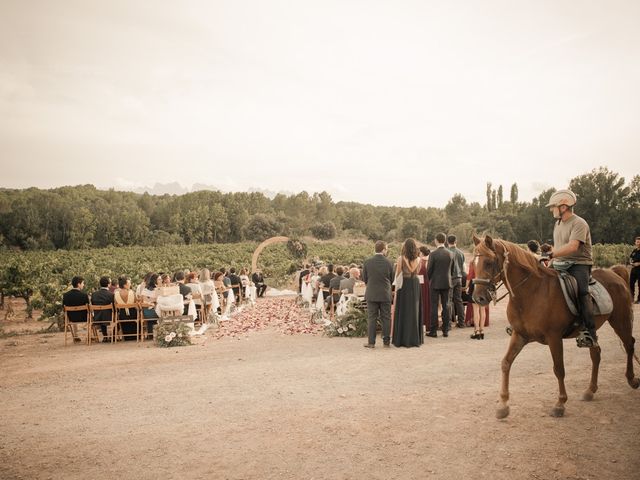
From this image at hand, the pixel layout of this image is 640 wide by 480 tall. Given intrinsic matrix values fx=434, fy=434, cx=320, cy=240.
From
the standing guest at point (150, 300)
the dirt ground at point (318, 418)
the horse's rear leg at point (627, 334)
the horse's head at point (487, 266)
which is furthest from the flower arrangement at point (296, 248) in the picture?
the horse's head at point (487, 266)

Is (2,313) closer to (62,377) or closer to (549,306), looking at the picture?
(62,377)

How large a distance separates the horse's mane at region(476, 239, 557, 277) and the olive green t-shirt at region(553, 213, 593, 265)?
0.39m

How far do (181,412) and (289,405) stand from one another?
53.5 inches

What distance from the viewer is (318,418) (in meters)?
5.10

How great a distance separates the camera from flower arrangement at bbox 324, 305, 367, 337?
10.4 meters

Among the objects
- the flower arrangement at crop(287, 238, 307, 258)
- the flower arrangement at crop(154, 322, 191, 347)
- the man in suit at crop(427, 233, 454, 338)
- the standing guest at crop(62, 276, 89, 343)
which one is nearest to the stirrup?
the man in suit at crop(427, 233, 454, 338)

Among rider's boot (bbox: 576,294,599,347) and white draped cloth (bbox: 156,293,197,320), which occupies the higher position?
rider's boot (bbox: 576,294,599,347)

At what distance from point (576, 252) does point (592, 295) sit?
61cm

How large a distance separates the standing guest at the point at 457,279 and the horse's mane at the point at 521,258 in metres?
4.89

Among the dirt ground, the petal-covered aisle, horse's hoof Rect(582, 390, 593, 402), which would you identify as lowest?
the petal-covered aisle

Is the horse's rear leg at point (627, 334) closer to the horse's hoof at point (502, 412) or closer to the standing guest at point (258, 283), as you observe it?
the horse's hoof at point (502, 412)

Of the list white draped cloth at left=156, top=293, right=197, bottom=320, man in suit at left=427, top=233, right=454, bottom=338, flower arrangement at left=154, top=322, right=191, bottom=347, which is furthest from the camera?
white draped cloth at left=156, top=293, right=197, bottom=320

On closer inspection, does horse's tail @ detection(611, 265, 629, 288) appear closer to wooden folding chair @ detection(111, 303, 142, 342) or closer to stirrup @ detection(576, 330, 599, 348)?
stirrup @ detection(576, 330, 599, 348)

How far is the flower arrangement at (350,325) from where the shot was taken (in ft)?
34.2
